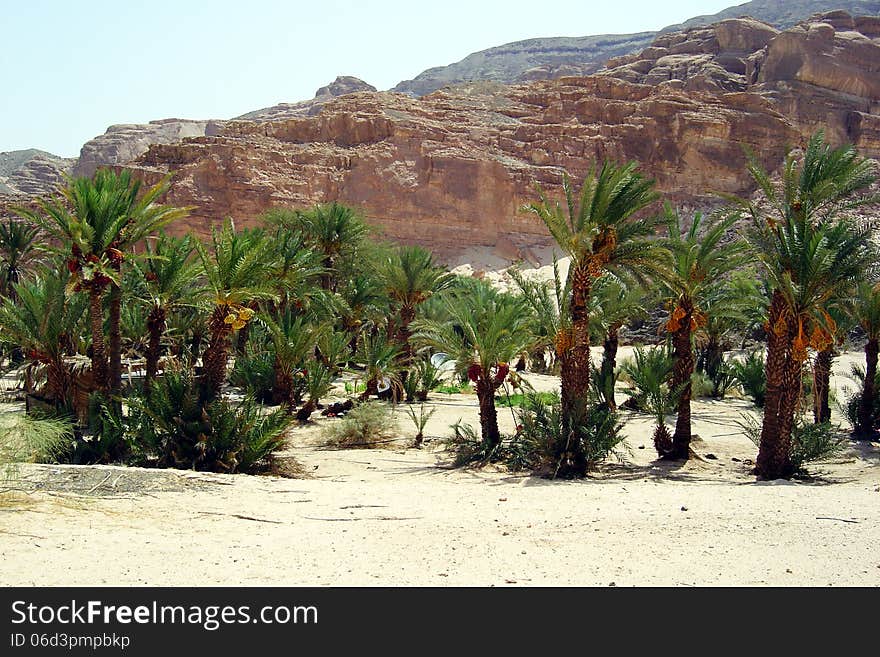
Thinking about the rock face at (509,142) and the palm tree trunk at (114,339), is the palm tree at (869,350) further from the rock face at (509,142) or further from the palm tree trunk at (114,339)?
the rock face at (509,142)

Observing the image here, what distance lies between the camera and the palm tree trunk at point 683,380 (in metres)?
13.8

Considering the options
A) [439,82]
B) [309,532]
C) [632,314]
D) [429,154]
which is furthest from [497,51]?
[309,532]

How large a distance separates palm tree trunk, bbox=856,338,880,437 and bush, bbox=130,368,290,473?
12110 mm

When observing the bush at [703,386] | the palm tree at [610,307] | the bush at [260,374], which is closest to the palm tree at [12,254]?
the bush at [260,374]

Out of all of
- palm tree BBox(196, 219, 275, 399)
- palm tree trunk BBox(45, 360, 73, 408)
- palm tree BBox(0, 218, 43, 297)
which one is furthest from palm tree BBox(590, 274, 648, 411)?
palm tree BBox(0, 218, 43, 297)

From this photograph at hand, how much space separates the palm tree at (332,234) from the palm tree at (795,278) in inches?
638

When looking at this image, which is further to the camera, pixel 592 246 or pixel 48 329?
pixel 48 329

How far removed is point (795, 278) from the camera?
1155 cm

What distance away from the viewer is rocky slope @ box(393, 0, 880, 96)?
13788 centimetres

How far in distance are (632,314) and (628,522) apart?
33.1ft

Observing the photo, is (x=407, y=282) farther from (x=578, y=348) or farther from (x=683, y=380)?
(x=578, y=348)

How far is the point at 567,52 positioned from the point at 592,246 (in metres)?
162

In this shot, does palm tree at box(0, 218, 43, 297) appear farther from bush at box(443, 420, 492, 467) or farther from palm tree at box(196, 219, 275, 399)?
bush at box(443, 420, 492, 467)

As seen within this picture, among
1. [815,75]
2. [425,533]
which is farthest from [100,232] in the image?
[815,75]
